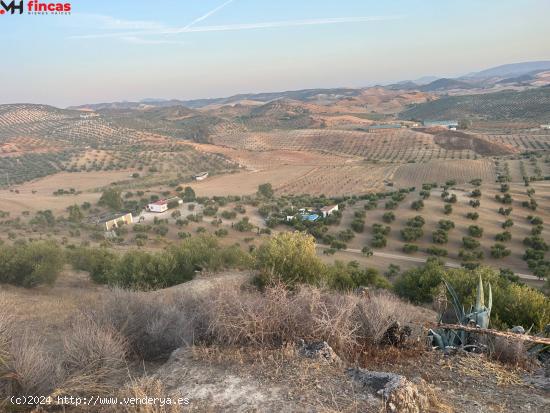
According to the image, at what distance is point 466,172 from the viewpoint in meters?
63.6

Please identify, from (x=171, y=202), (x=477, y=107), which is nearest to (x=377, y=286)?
(x=171, y=202)

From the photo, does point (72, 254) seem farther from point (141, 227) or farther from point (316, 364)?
point (316, 364)

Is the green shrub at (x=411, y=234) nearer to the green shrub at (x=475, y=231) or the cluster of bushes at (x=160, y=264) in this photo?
the green shrub at (x=475, y=231)

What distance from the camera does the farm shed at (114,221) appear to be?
36.3 meters

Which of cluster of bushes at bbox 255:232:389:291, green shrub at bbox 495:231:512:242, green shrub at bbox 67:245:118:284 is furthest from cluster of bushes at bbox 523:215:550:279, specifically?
green shrub at bbox 67:245:118:284

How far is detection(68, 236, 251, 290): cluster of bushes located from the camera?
53.2ft

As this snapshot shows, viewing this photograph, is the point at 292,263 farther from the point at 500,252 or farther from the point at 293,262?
the point at 500,252

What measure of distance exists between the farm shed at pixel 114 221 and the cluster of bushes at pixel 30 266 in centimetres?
1892

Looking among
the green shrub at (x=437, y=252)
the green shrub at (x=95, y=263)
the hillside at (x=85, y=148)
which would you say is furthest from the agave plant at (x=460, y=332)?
the hillside at (x=85, y=148)

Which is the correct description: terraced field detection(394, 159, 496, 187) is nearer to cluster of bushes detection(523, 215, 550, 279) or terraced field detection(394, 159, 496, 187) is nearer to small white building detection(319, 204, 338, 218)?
small white building detection(319, 204, 338, 218)

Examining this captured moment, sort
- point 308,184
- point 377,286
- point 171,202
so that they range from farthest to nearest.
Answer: point 308,184 < point 171,202 < point 377,286

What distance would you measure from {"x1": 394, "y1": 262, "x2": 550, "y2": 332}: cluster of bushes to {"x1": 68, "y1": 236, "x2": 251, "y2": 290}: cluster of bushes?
625 cm

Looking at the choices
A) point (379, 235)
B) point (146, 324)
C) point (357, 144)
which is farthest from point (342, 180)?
point (146, 324)

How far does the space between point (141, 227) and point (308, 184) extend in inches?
1248
